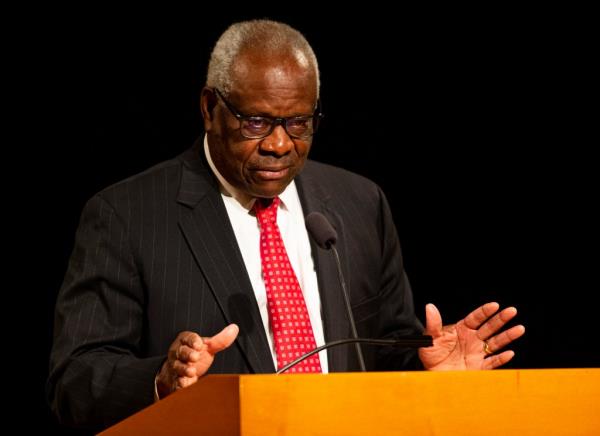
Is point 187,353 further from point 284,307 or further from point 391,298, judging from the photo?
point 391,298

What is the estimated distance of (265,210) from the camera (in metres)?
2.86

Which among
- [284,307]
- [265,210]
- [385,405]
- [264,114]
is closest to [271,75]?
[264,114]

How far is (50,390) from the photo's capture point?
8.68 feet

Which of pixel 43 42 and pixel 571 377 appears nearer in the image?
pixel 571 377

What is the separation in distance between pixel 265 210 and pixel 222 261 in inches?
9.4

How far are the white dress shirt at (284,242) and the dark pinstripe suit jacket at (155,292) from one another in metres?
0.03

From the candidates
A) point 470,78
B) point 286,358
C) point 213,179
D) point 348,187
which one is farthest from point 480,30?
point 286,358

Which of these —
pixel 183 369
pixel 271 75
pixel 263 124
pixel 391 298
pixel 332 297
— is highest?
pixel 271 75

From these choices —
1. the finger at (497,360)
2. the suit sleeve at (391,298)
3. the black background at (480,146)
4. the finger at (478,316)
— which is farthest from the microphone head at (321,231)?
the black background at (480,146)

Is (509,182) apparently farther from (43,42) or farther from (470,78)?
(43,42)

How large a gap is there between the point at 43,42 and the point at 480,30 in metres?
1.67

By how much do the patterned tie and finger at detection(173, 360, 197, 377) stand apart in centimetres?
68

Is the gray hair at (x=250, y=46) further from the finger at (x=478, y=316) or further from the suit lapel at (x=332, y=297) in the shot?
the finger at (x=478, y=316)

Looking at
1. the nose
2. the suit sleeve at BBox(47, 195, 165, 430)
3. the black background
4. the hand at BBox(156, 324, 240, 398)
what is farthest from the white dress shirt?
the black background
